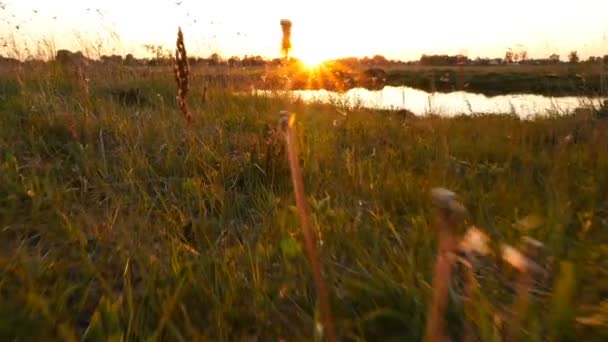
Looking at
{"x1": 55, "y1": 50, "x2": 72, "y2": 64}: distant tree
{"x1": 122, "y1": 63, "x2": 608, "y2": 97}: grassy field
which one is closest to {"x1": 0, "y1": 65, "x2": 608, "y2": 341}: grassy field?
{"x1": 122, "y1": 63, "x2": 608, "y2": 97}: grassy field

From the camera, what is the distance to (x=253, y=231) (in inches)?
74.8

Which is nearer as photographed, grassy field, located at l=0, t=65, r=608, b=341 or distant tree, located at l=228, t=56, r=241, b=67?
grassy field, located at l=0, t=65, r=608, b=341

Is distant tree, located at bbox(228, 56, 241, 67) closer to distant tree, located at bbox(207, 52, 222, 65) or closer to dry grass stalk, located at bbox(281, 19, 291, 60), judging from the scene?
distant tree, located at bbox(207, 52, 222, 65)

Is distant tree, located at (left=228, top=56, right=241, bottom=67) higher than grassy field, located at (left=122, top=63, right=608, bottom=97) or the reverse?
higher

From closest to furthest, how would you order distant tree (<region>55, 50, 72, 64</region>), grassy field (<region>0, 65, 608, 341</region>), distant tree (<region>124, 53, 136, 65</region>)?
1. grassy field (<region>0, 65, 608, 341</region>)
2. distant tree (<region>55, 50, 72, 64</region>)
3. distant tree (<region>124, 53, 136, 65</region>)

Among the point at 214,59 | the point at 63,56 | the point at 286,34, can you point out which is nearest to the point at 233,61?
the point at 214,59

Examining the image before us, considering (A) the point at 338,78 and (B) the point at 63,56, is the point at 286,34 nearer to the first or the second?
(B) the point at 63,56

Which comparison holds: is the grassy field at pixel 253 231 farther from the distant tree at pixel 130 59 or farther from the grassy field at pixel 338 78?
the distant tree at pixel 130 59

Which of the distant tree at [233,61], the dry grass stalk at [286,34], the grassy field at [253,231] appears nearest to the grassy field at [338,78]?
the distant tree at [233,61]

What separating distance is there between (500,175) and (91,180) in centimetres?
211

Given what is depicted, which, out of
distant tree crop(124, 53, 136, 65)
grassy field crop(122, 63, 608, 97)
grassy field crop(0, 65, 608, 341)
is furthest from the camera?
distant tree crop(124, 53, 136, 65)

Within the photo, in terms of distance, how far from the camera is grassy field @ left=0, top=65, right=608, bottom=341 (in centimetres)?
119

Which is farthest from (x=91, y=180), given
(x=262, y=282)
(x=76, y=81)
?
(x=76, y=81)

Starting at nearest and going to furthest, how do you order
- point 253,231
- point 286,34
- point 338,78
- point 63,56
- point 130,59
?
point 286,34 → point 253,231 → point 63,56 → point 130,59 → point 338,78
